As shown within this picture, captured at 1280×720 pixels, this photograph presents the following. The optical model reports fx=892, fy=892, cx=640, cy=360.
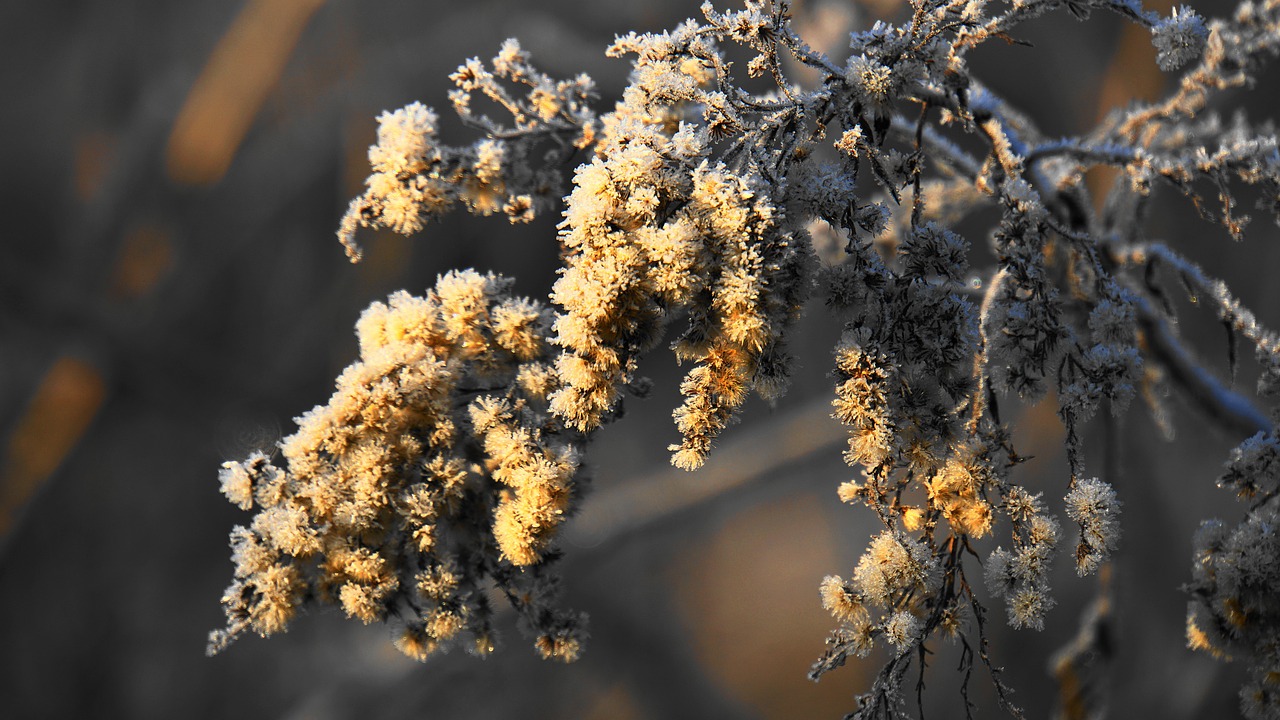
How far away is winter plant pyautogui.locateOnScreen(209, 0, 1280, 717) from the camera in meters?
0.51

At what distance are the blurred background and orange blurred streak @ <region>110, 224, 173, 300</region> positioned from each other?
23 mm

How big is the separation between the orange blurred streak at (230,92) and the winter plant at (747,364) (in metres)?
4.77

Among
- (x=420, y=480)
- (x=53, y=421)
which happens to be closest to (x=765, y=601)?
(x=53, y=421)

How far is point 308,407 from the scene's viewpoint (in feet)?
13.1

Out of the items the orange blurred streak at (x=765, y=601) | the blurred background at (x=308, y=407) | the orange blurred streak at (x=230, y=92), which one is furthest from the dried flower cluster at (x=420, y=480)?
the orange blurred streak at (x=230, y=92)

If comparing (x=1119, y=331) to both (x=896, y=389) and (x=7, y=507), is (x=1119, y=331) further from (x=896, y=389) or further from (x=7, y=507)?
(x=7, y=507)

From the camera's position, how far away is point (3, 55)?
4.58 metres

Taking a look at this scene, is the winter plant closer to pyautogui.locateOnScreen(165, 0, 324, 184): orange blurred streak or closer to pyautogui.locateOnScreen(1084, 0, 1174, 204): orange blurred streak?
pyautogui.locateOnScreen(1084, 0, 1174, 204): orange blurred streak

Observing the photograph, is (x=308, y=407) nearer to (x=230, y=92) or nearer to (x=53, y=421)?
(x=53, y=421)

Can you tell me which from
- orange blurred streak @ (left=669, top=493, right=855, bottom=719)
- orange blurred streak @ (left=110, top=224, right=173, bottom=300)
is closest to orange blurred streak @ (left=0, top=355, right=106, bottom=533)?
orange blurred streak @ (left=110, top=224, right=173, bottom=300)

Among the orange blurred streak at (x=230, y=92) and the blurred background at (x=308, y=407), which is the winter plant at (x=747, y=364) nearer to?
the blurred background at (x=308, y=407)

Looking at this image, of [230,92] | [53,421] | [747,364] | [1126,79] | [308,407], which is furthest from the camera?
[230,92]

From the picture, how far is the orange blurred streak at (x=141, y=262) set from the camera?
4.57m

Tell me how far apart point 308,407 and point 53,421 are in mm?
1386
